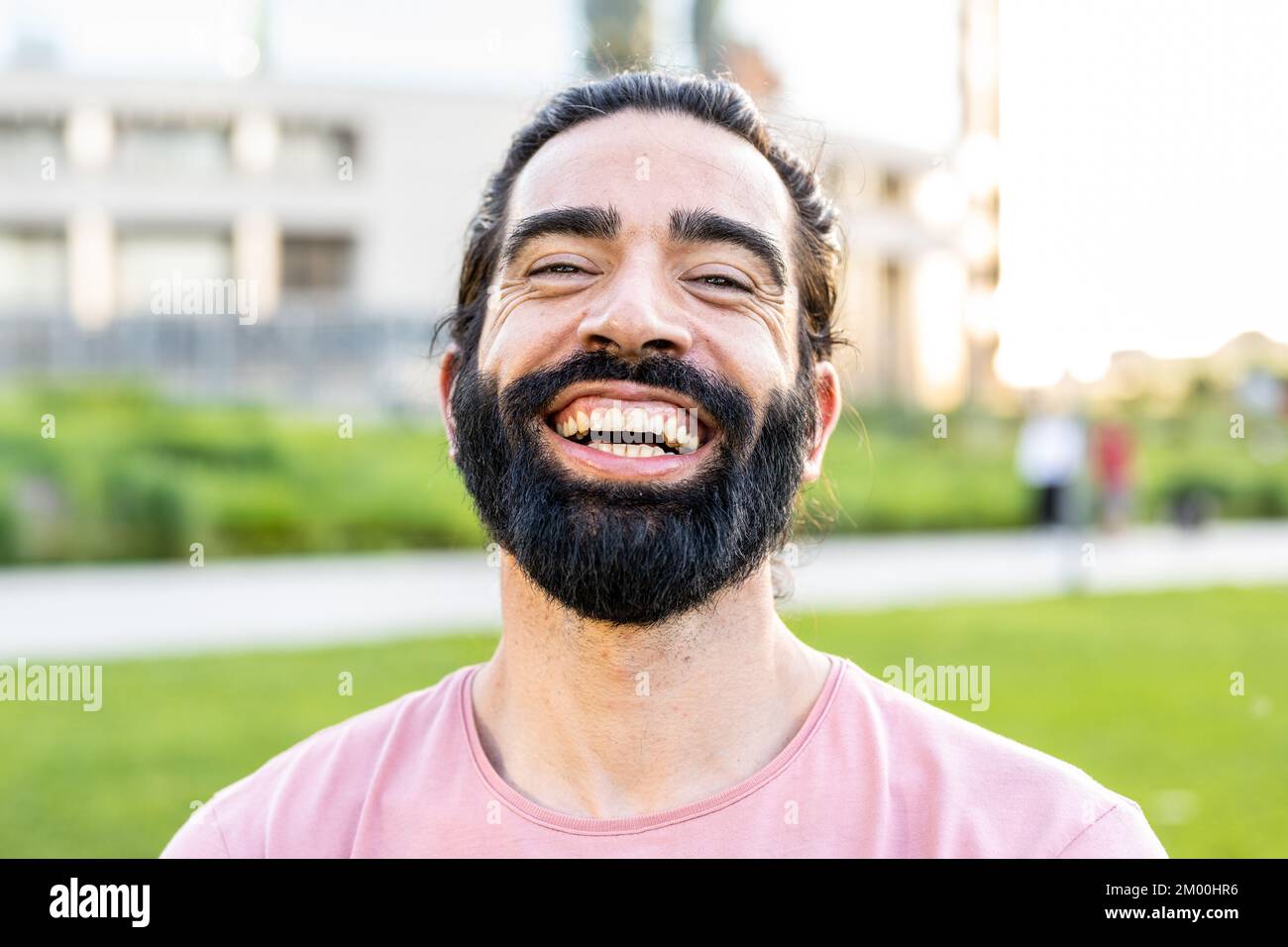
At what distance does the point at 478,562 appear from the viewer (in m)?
13.9

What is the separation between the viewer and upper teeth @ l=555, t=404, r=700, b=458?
2.06m

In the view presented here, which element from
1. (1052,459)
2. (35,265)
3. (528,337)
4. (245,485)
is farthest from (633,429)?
(35,265)

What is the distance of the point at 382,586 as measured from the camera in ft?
40.3

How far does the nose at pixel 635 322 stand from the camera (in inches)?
80.8

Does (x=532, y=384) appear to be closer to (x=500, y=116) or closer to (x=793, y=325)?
(x=793, y=325)

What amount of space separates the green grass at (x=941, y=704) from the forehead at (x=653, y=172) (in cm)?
392

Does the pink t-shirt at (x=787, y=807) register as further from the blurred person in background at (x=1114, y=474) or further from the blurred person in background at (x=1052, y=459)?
the blurred person in background at (x=1114, y=474)

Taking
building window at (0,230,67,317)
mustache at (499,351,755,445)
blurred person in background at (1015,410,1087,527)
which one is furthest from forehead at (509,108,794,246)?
building window at (0,230,67,317)

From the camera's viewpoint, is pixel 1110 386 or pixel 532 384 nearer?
pixel 532 384

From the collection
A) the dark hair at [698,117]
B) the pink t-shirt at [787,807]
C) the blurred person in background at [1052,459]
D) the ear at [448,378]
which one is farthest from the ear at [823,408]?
the blurred person in background at [1052,459]

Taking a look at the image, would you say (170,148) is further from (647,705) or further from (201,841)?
(647,705)

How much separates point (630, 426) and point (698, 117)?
614mm

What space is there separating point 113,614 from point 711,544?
9581 millimetres
